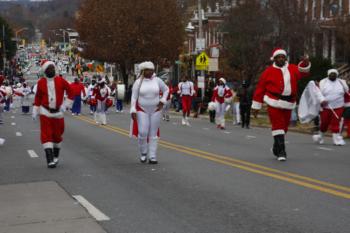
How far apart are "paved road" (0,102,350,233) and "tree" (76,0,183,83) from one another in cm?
4337

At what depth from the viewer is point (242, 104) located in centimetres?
2689

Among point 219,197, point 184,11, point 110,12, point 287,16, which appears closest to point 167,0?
point 110,12

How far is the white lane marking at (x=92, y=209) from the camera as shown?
27.3 ft

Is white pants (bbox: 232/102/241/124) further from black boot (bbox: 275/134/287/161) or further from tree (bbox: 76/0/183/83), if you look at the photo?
tree (bbox: 76/0/183/83)

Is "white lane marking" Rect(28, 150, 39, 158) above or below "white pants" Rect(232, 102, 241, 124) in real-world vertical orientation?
above

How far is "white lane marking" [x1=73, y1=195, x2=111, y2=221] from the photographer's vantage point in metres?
8.34

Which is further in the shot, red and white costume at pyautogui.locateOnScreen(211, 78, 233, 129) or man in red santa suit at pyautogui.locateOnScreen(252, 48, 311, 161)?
red and white costume at pyautogui.locateOnScreen(211, 78, 233, 129)

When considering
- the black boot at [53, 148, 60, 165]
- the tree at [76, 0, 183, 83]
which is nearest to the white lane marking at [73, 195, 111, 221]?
the black boot at [53, 148, 60, 165]

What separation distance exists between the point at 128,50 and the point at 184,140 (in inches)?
1686

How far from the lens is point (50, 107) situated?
1320cm

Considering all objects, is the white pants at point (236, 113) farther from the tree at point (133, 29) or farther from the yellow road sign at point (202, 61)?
the tree at point (133, 29)

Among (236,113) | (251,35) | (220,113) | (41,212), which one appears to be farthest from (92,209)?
(251,35)

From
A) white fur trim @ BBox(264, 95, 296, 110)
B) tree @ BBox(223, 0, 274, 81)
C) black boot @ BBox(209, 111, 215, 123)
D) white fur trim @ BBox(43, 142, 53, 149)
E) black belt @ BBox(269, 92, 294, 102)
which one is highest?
tree @ BBox(223, 0, 274, 81)

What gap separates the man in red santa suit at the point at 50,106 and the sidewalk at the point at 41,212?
2.29 meters
